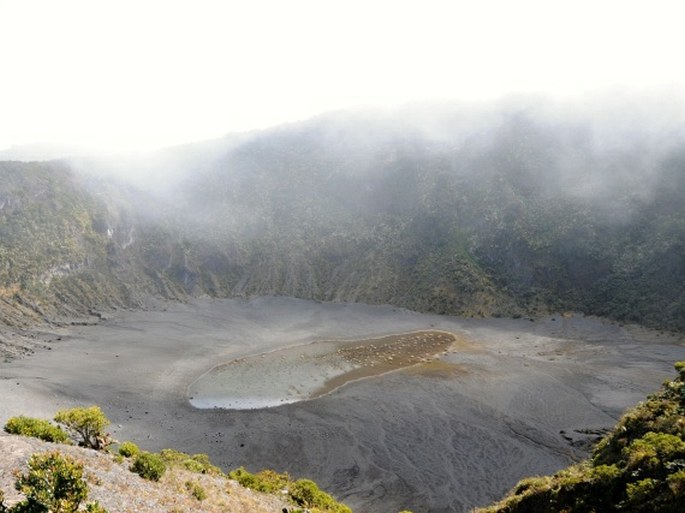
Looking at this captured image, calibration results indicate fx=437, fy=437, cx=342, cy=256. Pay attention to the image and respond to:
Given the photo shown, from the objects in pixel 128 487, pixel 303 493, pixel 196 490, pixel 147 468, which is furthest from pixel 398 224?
pixel 128 487

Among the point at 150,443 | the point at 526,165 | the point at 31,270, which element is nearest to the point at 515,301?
the point at 526,165

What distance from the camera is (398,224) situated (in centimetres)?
13725

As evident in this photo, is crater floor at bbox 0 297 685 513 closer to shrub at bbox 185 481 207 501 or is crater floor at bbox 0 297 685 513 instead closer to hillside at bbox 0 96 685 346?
hillside at bbox 0 96 685 346

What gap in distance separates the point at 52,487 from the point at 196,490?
11.0m

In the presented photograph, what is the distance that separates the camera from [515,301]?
349 feet

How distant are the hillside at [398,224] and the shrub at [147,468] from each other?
269 feet

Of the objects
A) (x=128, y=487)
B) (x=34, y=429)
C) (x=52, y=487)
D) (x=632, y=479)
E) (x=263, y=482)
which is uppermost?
(x=52, y=487)

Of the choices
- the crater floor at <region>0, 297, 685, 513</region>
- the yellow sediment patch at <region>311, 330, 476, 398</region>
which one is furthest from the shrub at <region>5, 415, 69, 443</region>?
the yellow sediment patch at <region>311, 330, 476, 398</region>

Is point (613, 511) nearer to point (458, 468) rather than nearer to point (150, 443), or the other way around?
point (458, 468)

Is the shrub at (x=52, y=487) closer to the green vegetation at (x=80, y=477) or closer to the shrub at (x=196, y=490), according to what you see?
the green vegetation at (x=80, y=477)

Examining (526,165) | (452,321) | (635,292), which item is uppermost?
(526,165)

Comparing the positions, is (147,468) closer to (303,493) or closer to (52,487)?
(52,487)

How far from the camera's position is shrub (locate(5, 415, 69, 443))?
76.7 ft

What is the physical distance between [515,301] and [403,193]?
55.9m
